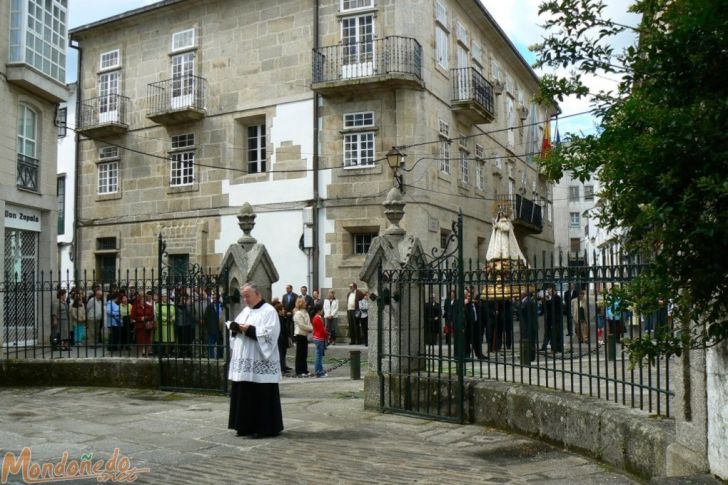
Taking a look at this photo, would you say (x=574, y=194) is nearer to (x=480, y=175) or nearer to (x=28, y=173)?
(x=480, y=175)

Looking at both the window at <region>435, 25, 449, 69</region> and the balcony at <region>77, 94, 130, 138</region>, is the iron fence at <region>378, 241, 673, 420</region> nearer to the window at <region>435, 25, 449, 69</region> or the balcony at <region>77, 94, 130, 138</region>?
the window at <region>435, 25, 449, 69</region>

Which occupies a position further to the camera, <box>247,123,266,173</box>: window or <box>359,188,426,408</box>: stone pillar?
<box>247,123,266,173</box>: window

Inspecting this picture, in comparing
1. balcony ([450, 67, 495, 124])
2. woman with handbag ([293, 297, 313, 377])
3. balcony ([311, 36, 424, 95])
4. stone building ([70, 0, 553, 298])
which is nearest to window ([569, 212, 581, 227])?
stone building ([70, 0, 553, 298])

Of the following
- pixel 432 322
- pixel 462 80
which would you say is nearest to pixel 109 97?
pixel 462 80

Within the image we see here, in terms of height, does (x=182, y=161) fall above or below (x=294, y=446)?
above

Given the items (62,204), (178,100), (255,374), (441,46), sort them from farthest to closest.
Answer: (62,204), (178,100), (441,46), (255,374)

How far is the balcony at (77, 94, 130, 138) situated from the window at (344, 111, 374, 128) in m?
8.88

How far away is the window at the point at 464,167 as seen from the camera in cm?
2495

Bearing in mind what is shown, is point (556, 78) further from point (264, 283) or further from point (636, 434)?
point (264, 283)

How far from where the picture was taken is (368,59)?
21828 millimetres

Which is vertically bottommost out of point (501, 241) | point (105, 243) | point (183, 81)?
point (501, 241)

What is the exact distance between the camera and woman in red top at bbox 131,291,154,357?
40.3 feet

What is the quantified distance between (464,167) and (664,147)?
22.0 metres

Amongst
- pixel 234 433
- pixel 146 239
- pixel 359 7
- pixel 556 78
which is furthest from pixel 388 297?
pixel 146 239
